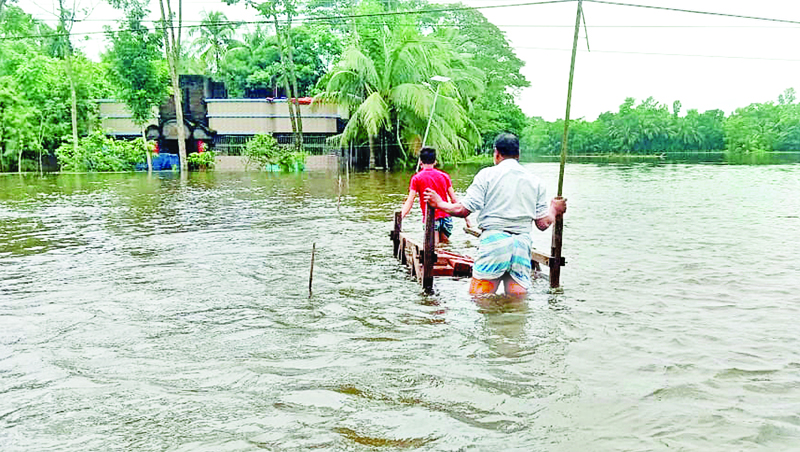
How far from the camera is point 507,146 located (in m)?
5.95

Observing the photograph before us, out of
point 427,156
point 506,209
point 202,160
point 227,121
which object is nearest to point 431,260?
point 506,209

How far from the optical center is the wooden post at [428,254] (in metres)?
6.98

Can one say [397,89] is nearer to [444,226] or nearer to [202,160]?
[202,160]

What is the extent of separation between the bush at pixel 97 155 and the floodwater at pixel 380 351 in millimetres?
25785

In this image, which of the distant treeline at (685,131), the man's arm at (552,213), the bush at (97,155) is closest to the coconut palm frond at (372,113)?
the bush at (97,155)

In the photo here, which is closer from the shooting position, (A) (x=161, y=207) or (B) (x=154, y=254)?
A: (B) (x=154, y=254)

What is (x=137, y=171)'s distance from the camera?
3662 cm

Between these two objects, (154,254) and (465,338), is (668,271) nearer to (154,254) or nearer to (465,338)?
(465,338)

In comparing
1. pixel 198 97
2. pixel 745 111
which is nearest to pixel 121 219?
pixel 198 97

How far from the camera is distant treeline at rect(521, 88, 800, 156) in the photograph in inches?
3836

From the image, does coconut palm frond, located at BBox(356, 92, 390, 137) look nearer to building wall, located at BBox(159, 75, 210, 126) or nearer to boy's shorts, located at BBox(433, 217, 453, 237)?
building wall, located at BBox(159, 75, 210, 126)

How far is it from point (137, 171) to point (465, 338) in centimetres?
3458

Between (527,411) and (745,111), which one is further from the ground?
(745,111)

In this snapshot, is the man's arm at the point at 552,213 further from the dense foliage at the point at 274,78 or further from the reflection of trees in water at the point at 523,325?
the dense foliage at the point at 274,78
